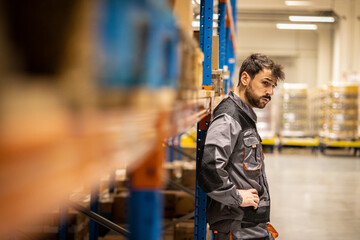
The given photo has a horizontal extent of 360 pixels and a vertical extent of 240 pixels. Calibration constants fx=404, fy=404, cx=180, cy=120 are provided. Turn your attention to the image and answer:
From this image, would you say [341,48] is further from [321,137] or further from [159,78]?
[159,78]

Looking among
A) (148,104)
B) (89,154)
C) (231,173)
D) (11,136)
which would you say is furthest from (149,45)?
(231,173)

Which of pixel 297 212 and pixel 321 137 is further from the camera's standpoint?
pixel 321 137

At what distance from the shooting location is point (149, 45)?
667 mm

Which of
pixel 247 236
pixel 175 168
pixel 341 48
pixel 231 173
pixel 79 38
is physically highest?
pixel 341 48

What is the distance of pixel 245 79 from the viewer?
2750 mm

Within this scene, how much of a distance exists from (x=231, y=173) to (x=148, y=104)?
1.94m

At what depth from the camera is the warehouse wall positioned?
20.9 metres

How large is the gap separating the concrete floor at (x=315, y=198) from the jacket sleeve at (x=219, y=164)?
359 cm

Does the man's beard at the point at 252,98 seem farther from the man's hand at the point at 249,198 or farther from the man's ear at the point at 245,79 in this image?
the man's hand at the point at 249,198

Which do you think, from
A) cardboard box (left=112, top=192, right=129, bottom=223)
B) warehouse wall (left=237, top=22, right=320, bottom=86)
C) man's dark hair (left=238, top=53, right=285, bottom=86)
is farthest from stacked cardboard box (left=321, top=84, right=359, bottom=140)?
man's dark hair (left=238, top=53, right=285, bottom=86)

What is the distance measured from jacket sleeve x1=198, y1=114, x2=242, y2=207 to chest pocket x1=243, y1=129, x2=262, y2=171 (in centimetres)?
11

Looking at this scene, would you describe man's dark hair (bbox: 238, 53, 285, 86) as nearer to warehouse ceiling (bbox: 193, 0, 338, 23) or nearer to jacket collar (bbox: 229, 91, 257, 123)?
jacket collar (bbox: 229, 91, 257, 123)

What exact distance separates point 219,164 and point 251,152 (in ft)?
1.03

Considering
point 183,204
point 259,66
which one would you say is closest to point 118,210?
point 183,204
